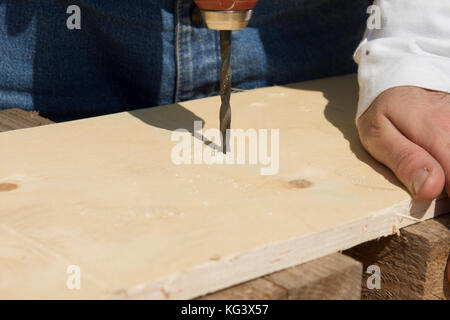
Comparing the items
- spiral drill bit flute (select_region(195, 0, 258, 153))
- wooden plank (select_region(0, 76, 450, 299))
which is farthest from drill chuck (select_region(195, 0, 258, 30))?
wooden plank (select_region(0, 76, 450, 299))

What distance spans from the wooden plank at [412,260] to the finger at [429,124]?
0.22 feet

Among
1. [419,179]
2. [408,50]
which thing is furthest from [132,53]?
[419,179]

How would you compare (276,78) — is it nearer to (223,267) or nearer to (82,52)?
(82,52)

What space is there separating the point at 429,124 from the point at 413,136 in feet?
0.08

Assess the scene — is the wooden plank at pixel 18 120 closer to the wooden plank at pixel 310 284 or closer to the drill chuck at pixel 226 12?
the drill chuck at pixel 226 12

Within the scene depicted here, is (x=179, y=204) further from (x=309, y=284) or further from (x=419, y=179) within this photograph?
(x=419, y=179)

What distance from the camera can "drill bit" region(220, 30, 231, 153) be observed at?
85 centimetres

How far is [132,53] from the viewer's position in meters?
1.28

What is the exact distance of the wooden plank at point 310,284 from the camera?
24.0 inches

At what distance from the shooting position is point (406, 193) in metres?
0.79

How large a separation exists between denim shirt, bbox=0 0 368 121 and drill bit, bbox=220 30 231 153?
15.0 inches

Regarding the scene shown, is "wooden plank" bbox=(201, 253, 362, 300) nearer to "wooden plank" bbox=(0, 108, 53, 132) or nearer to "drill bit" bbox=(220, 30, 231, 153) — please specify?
"drill bit" bbox=(220, 30, 231, 153)
